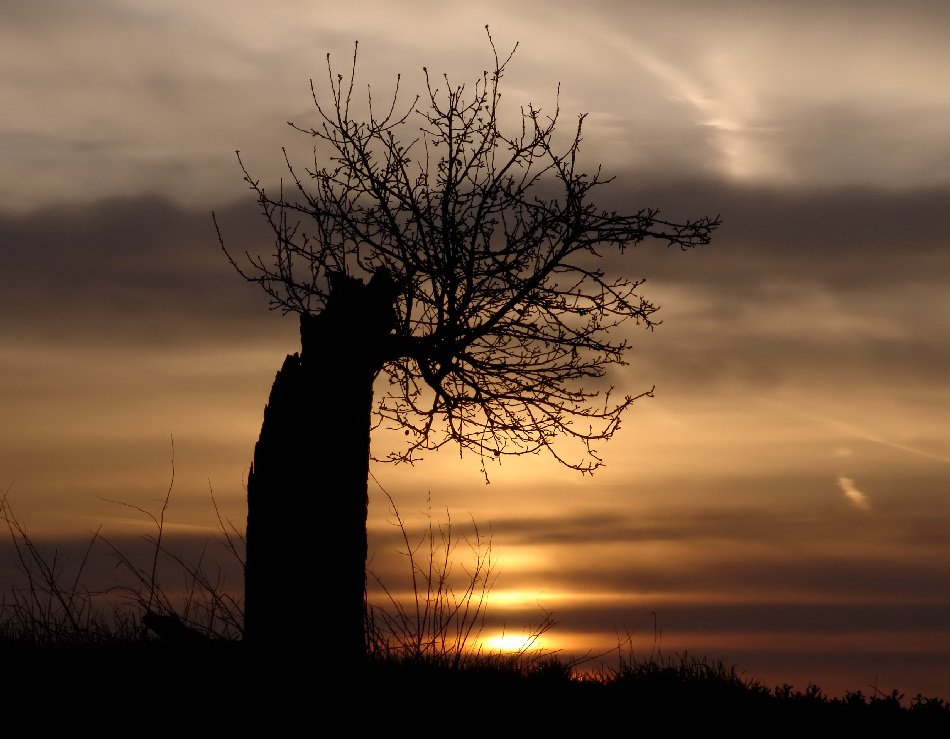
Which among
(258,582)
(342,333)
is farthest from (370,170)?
(258,582)

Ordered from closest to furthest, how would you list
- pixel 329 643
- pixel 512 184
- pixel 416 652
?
1. pixel 329 643
2. pixel 416 652
3. pixel 512 184

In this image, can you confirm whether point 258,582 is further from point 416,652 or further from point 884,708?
point 884,708

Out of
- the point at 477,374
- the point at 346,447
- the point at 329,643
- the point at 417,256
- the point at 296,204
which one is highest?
the point at 296,204

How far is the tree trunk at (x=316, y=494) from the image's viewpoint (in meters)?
8.60

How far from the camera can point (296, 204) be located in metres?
10.2

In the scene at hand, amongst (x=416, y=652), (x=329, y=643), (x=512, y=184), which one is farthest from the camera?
(x=512, y=184)

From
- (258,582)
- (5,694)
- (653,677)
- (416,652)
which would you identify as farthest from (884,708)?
(5,694)

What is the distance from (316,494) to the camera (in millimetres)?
8727

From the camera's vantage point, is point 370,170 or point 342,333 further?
point 370,170

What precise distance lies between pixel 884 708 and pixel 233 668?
626 centimetres

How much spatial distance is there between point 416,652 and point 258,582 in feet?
5.45

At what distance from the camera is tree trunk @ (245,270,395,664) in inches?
339

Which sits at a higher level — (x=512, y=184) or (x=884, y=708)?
(x=512, y=184)

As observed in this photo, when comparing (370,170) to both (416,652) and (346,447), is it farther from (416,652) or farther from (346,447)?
(416,652)
